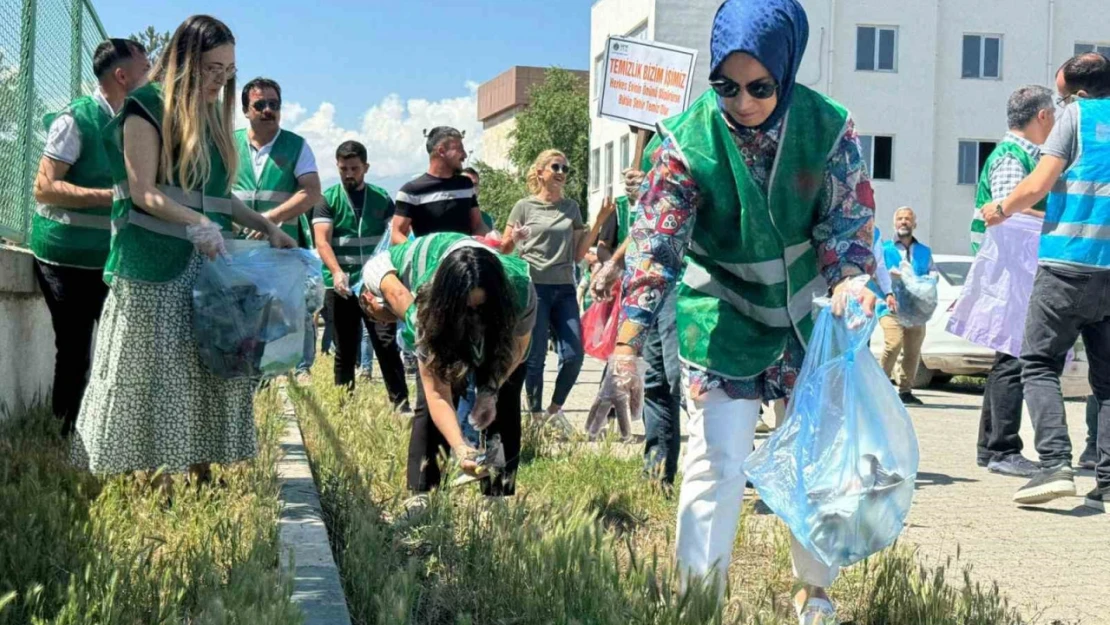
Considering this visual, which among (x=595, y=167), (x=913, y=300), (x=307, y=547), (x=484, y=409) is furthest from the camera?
(x=595, y=167)

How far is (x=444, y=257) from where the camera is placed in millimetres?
5656

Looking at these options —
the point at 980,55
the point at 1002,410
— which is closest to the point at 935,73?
the point at 980,55

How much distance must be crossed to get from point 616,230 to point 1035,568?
15.5ft

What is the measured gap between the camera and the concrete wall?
7438 mm

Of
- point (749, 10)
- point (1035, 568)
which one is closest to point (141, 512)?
point (749, 10)

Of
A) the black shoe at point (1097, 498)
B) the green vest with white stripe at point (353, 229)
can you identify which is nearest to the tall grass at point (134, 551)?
the black shoe at point (1097, 498)

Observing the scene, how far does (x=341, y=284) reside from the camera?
9836mm

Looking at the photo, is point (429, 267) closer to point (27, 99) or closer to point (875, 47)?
point (27, 99)

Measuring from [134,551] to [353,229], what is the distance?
6.85 m

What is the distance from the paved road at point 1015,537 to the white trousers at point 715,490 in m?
1.03

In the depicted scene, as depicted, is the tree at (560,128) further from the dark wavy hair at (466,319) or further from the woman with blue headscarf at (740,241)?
the woman with blue headscarf at (740,241)

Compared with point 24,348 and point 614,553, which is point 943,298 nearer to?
point 24,348

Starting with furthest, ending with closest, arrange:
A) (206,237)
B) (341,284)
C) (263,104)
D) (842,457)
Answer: (341,284)
(263,104)
(206,237)
(842,457)

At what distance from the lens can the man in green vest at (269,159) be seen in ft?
24.8
